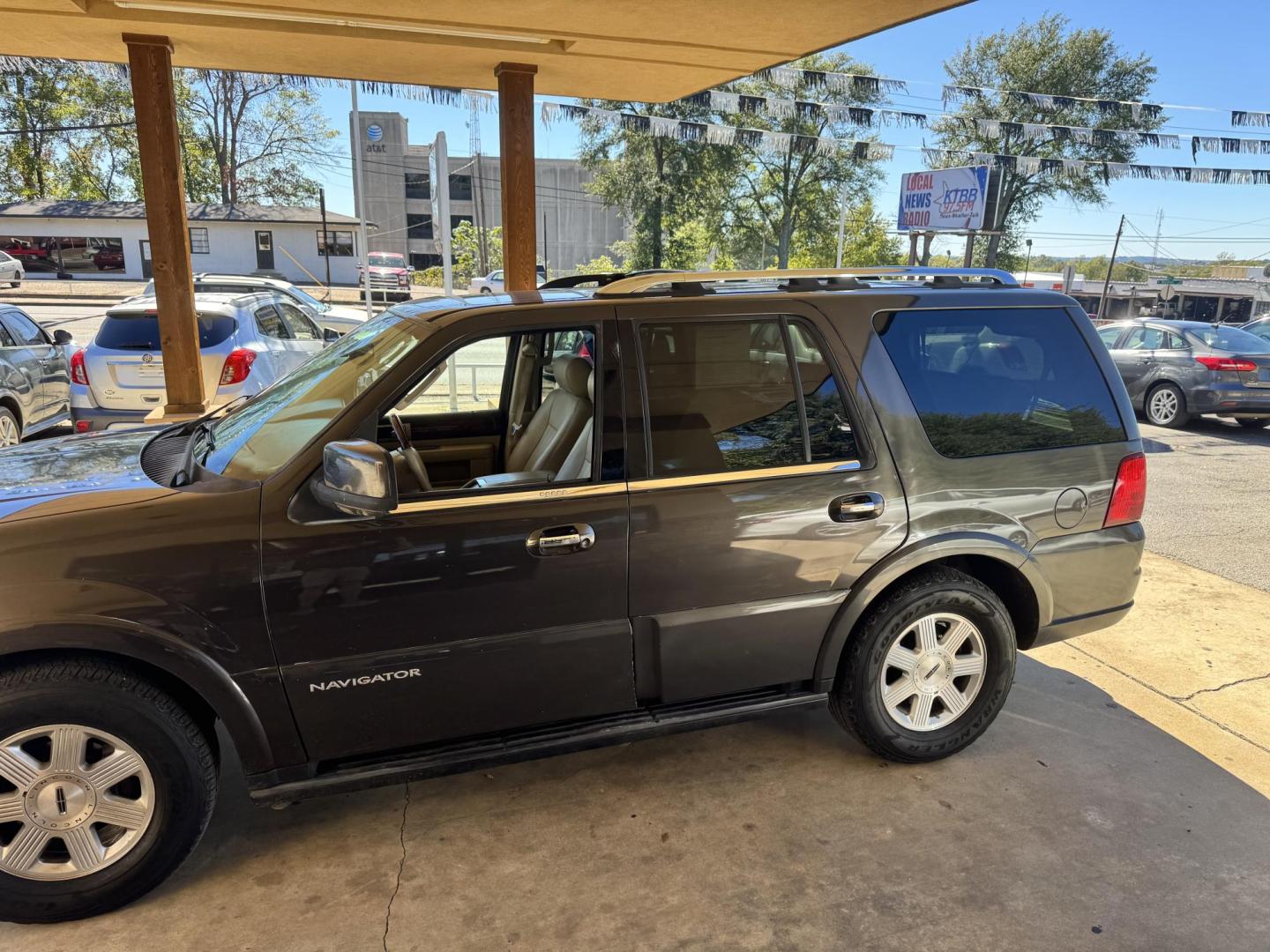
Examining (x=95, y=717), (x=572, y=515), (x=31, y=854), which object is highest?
(x=572, y=515)

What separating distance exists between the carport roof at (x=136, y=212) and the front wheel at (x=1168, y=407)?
3772 centimetres

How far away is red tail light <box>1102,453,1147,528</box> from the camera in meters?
3.43

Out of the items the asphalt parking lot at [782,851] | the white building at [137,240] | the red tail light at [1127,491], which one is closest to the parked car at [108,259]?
the white building at [137,240]

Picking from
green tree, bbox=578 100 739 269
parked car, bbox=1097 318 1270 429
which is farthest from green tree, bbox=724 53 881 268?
parked car, bbox=1097 318 1270 429

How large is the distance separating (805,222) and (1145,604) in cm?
3856

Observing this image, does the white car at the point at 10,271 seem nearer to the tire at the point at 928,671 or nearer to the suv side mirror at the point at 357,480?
the suv side mirror at the point at 357,480

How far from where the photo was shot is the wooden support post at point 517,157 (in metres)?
7.06

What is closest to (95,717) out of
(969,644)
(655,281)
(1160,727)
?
(655,281)

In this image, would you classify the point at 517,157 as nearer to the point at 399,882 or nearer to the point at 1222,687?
the point at 399,882

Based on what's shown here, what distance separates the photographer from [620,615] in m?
2.80

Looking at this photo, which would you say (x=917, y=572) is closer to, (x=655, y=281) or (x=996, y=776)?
(x=996, y=776)

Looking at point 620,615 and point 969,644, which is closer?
point 620,615

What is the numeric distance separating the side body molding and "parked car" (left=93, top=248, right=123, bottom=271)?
45.3 meters

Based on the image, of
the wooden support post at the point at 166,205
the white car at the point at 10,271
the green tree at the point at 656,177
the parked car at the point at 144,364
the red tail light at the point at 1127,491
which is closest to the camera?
the red tail light at the point at 1127,491
